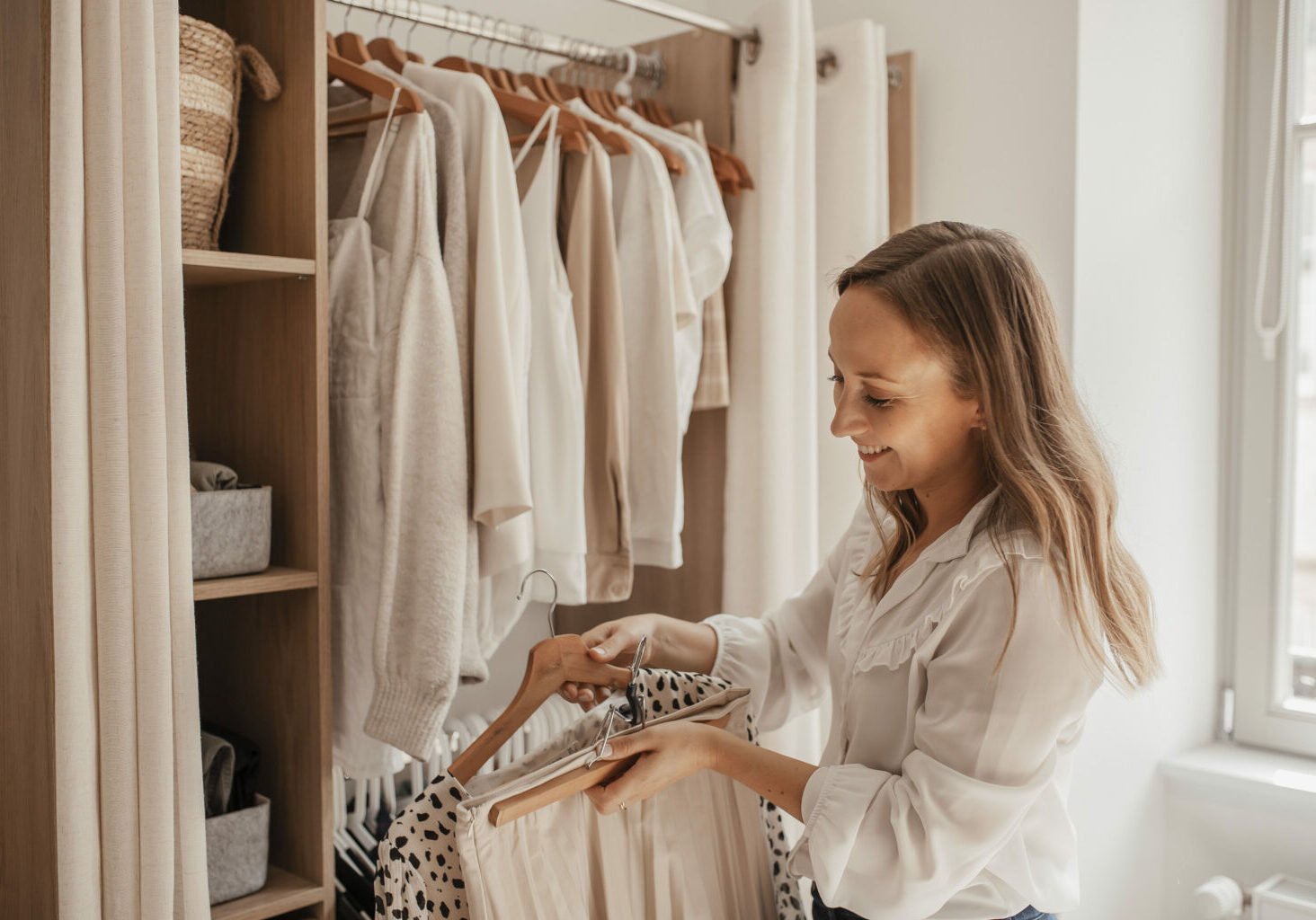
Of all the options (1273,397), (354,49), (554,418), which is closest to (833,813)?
(554,418)

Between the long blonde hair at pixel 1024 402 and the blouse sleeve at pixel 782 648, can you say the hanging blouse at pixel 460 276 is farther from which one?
the long blonde hair at pixel 1024 402

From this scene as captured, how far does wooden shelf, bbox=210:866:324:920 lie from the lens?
4.62 ft

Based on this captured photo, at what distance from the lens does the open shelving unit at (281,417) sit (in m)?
1.44

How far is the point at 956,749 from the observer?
3.54ft

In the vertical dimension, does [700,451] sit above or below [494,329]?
below

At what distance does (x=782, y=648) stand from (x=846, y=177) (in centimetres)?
101

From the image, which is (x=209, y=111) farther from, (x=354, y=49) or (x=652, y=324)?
(x=652, y=324)

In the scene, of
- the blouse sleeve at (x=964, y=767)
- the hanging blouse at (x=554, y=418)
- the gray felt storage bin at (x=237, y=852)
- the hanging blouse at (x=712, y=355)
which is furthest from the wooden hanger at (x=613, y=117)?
the gray felt storage bin at (x=237, y=852)

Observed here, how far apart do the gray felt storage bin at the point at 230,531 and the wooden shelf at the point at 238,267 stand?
280 mm

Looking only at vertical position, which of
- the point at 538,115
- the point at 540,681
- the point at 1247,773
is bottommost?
the point at 1247,773

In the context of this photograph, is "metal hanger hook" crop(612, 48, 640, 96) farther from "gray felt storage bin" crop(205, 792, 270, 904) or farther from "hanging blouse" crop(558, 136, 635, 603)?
"gray felt storage bin" crop(205, 792, 270, 904)

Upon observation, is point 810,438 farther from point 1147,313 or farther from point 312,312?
point 312,312

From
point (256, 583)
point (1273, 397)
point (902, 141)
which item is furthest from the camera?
point (1273, 397)

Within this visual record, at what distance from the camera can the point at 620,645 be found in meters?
1.36
